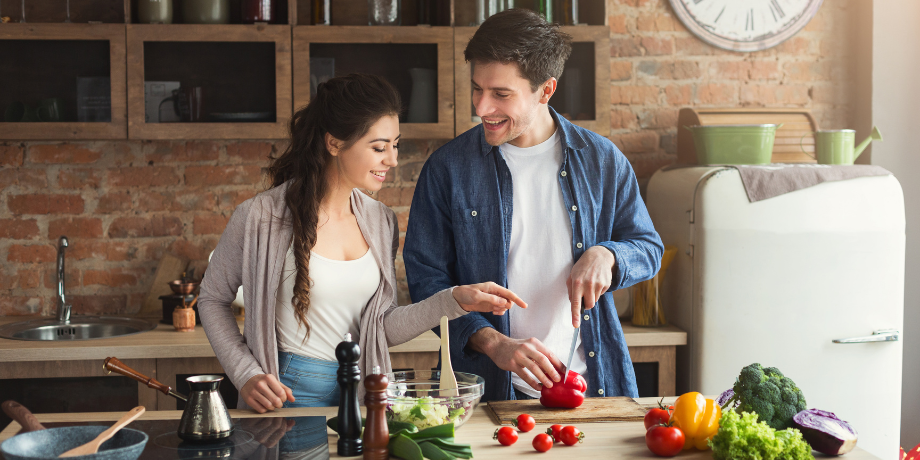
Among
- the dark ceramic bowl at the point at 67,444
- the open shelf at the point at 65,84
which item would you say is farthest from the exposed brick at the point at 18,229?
the dark ceramic bowl at the point at 67,444

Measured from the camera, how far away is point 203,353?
247 cm

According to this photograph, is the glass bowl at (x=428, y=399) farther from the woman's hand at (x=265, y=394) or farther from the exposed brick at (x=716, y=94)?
the exposed brick at (x=716, y=94)

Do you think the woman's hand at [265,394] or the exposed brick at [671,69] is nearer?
the woman's hand at [265,394]

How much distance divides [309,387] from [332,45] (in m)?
1.44

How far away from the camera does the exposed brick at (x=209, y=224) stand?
3049 millimetres

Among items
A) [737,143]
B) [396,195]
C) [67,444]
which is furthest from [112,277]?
[737,143]

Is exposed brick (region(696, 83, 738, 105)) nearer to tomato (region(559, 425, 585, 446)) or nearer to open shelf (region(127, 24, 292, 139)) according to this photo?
open shelf (region(127, 24, 292, 139))

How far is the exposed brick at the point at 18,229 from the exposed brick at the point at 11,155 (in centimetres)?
22

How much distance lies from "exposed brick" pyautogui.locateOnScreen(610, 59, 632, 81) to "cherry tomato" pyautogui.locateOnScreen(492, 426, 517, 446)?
2105mm

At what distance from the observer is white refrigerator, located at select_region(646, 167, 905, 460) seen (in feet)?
8.48

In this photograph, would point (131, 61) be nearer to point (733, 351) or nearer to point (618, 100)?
point (618, 100)

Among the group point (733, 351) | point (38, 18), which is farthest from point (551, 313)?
point (38, 18)

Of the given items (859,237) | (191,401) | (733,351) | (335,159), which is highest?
(335,159)

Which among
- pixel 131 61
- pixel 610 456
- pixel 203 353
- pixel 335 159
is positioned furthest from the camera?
pixel 131 61
